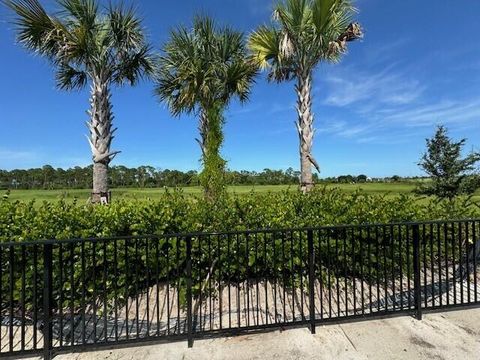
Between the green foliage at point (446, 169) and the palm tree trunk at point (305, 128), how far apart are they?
12.9ft

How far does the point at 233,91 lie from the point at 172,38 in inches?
96.3

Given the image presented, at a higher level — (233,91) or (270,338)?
(233,91)

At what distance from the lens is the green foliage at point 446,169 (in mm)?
9031

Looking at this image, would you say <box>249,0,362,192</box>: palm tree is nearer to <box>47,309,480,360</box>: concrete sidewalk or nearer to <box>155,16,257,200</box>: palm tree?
<box>155,16,257,200</box>: palm tree

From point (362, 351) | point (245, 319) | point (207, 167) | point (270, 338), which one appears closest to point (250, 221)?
point (245, 319)

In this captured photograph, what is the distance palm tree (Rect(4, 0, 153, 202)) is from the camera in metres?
7.45

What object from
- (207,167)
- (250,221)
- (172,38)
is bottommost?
(250,221)

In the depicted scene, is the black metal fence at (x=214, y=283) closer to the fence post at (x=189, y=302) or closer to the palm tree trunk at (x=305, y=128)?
the fence post at (x=189, y=302)

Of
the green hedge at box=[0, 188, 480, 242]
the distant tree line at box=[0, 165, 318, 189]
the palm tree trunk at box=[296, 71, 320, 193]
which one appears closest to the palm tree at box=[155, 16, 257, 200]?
the palm tree trunk at box=[296, 71, 320, 193]

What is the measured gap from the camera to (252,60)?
9.55 metres

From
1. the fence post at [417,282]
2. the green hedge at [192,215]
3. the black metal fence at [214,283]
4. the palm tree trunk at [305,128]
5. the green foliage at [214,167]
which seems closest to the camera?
the black metal fence at [214,283]

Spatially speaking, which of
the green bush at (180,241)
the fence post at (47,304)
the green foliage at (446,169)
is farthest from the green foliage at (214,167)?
the green foliage at (446,169)

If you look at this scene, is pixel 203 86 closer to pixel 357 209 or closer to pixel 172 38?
pixel 172 38

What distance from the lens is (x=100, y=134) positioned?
818 centimetres
